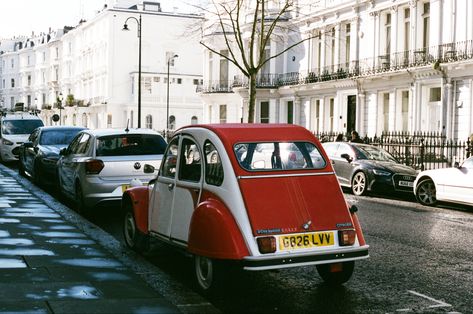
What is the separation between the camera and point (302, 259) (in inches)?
249

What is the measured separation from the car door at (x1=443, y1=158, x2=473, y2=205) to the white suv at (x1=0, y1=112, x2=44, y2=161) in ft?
54.2

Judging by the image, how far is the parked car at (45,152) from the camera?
16.6m

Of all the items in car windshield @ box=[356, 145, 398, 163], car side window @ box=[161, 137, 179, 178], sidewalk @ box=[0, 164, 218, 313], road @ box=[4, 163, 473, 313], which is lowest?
road @ box=[4, 163, 473, 313]

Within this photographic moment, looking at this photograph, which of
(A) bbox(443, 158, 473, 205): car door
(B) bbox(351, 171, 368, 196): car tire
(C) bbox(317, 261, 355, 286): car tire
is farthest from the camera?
(B) bbox(351, 171, 368, 196): car tire

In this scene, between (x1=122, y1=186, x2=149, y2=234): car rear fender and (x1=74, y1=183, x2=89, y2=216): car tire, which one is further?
(x1=74, y1=183, x2=89, y2=216): car tire

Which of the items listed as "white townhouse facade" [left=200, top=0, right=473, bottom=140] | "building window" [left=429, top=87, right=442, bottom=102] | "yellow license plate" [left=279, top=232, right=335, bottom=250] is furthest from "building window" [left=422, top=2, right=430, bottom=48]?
"yellow license plate" [left=279, top=232, right=335, bottom=250]

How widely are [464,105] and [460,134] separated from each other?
4.08 feet

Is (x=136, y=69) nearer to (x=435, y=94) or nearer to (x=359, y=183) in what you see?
(x=435, y=94)

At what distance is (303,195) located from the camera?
21.8ft

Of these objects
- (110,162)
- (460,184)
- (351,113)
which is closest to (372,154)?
(460,184)

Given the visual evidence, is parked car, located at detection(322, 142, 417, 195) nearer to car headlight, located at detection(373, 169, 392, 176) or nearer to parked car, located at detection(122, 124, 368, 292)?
car headlight, located at detection(373, 169, 392, 176)

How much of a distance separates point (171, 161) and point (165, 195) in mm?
401

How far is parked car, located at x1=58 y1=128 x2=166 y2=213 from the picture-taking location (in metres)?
11.8

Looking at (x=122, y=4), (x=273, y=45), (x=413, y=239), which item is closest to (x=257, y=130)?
(x=413, y=239)
